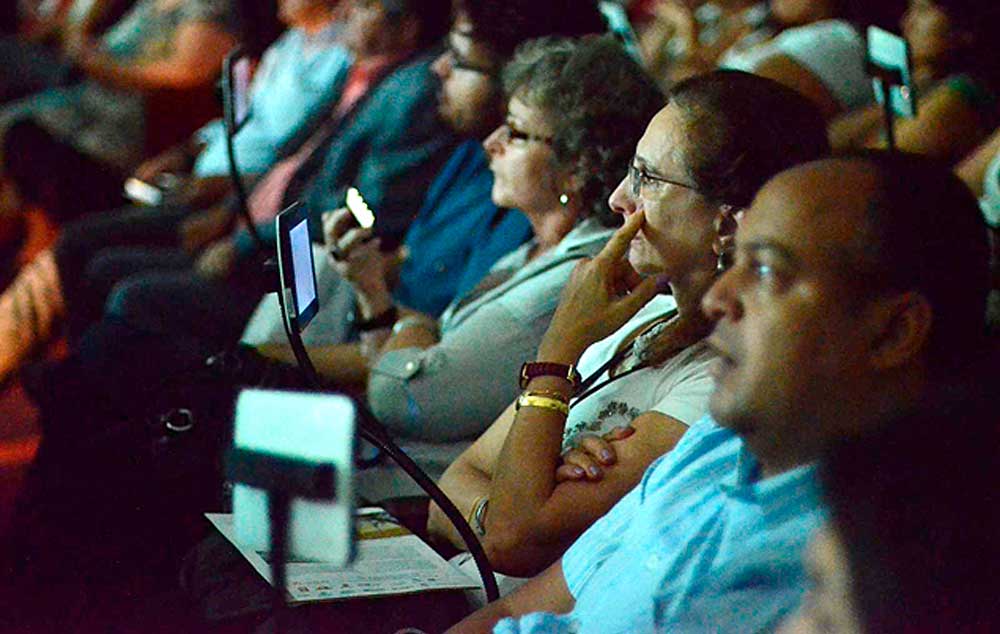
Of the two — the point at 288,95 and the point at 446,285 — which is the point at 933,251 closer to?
the point at 446,285

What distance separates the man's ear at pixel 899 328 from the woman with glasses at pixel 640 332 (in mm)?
343

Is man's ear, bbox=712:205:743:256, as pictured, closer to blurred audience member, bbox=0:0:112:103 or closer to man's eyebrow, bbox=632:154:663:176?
man's eyebrow, bbox=632:154:663:176

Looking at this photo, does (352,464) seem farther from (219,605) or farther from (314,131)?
(314,131)

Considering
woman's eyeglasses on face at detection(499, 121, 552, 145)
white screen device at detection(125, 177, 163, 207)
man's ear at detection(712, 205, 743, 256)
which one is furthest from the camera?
white screen device at detection(125, 177, 163, 207)

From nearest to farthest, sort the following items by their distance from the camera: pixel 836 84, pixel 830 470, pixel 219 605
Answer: pixel 830 470 < pixel 219 605 < pixel 836 84

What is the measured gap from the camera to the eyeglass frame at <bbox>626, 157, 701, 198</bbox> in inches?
53.6

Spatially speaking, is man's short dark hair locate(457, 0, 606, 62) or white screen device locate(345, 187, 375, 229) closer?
white screen device locate(345, 187, 375, 229)

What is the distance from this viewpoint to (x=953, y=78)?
7.64ft

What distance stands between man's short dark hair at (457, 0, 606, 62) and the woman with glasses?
0.85m

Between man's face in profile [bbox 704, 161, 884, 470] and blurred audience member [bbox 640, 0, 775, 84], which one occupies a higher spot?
man's face in profile [bbox 704, 161, 884, 470]

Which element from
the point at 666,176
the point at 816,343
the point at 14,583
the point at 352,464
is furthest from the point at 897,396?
the point at 14,583

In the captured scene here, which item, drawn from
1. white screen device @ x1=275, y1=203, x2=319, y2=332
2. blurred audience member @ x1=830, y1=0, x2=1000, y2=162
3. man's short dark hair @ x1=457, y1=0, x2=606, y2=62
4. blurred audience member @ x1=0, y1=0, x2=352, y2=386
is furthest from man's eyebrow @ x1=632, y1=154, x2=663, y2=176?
blurred audience member @ x1=0, y1=0, x2=352, y2=386

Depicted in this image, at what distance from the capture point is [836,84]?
2.57 m

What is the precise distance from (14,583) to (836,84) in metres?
1.73
